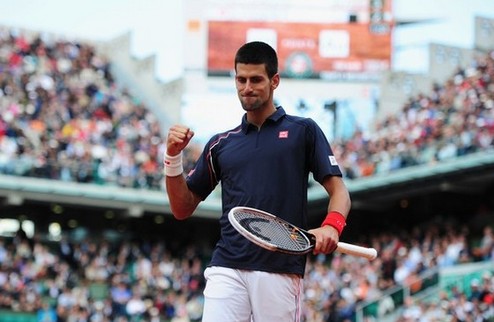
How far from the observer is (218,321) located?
5.25 m

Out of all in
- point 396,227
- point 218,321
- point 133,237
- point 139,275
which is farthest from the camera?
point 133,237

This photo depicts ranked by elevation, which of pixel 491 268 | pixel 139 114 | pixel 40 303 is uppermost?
pixel 139 114

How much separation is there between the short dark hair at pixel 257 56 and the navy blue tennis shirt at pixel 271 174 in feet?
0.95

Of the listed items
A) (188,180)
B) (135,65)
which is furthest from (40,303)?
(188,180)

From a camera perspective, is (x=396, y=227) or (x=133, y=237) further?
(x=133, y=237)

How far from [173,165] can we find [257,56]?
2.48 feet

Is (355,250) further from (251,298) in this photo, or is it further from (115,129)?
(115,129)

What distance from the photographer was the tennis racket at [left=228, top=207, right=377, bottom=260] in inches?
A: 185

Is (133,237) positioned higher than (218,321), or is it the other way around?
(218,321)

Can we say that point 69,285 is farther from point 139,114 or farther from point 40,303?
point 139,114

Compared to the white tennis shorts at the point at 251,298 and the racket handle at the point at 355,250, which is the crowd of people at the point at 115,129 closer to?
the white tennis shorts at the point at 251,298

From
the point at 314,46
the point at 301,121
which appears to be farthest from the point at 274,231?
the point at 314,46

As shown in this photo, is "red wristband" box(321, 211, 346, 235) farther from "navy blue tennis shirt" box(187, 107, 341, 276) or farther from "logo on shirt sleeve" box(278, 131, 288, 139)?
"logo on shirt sleeve" box(278, 131, 288, 139)

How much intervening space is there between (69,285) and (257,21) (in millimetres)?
13486
